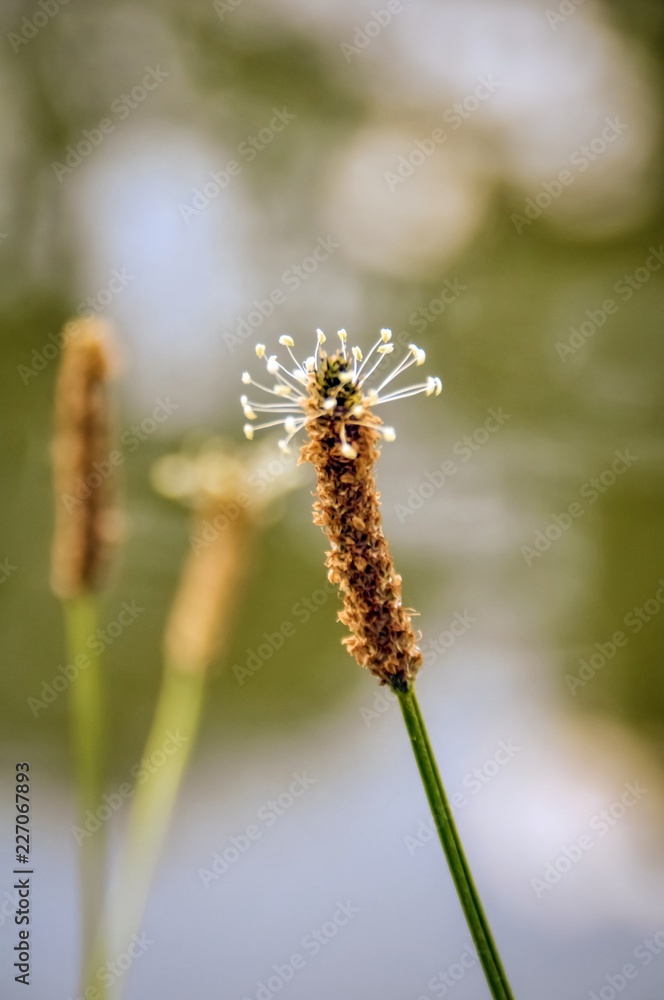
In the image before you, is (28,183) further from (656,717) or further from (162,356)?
(656,717)

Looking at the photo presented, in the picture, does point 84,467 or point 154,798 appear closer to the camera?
point 84,467

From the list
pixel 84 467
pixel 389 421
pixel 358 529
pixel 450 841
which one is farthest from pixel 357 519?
pixel 389 421

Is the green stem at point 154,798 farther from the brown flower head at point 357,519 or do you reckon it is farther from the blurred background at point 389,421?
the brown flower head at point 357,519

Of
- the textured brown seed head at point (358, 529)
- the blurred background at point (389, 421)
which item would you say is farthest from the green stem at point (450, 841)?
the blurred background at point (389, 421)

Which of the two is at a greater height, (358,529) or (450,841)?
(358,529)

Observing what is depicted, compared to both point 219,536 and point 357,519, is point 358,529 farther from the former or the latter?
point 219,536

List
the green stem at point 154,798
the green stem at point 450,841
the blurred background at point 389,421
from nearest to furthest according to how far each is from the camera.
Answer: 1. the green stem at point 450,841
2. the green stem at point 154,798
3. the blurred background at point 389,421
